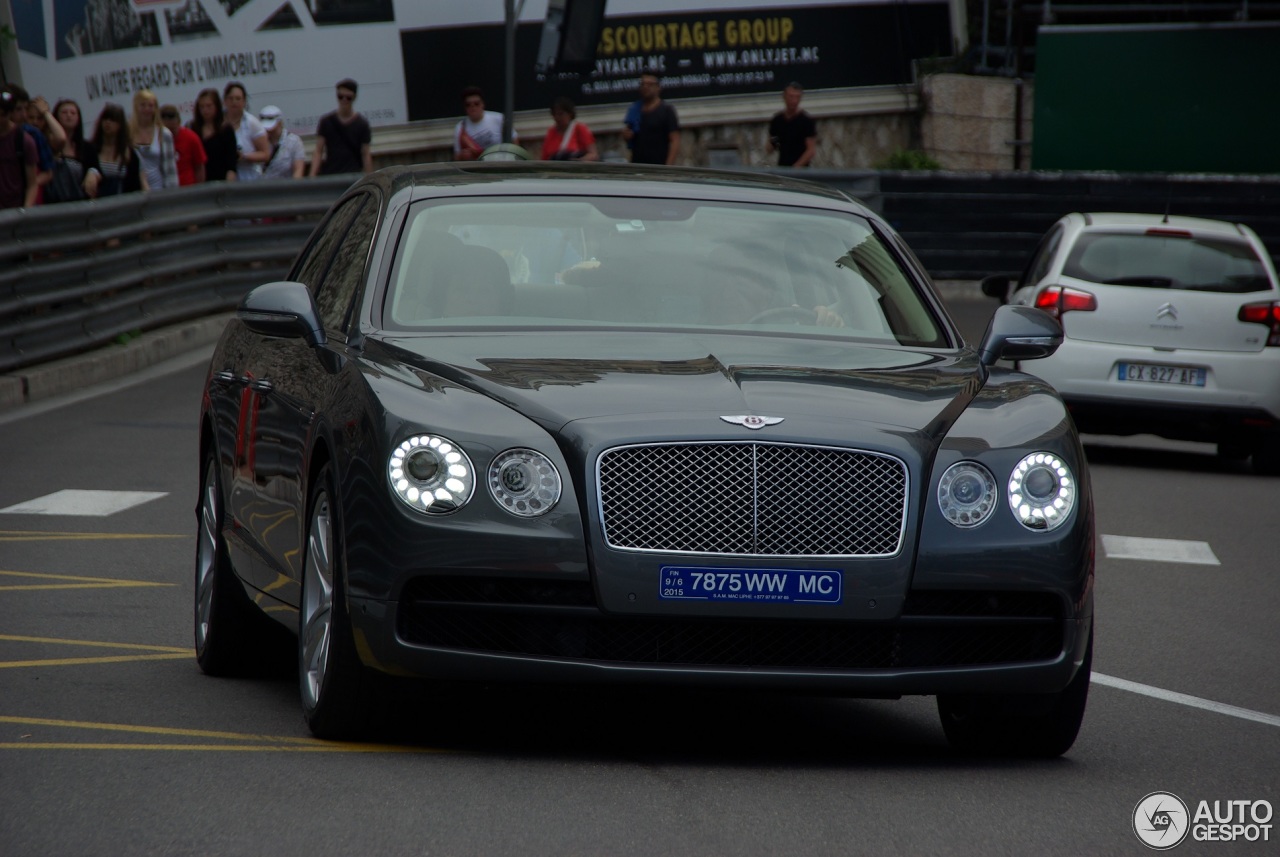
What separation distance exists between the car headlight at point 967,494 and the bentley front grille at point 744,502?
13cm

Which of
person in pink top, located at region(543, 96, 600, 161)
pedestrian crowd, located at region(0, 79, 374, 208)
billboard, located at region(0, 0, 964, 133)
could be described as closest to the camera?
pedestrian crowd, located at region(0, 79, 374, 208)

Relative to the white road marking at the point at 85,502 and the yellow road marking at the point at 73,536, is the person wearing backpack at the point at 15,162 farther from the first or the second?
the yellow road marking at the point at 73,536

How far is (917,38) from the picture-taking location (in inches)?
1435

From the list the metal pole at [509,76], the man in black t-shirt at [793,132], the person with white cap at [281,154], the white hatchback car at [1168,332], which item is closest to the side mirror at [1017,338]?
the white hatchback car at [1168,332]

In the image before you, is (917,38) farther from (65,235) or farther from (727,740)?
(727,740)

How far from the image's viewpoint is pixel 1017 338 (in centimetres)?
689

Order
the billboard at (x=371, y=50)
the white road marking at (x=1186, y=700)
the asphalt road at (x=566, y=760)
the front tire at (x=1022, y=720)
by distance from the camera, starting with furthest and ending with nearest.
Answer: the billboard at (x=371, y=50), the white road marking at (x=1186, y=700), the front tire at (x=1022, y=720), the asphalt road at (x=566, y=760)

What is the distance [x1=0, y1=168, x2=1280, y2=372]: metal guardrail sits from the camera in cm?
1769

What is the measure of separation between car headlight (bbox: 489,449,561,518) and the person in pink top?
825 inches

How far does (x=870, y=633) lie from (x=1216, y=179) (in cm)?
2297

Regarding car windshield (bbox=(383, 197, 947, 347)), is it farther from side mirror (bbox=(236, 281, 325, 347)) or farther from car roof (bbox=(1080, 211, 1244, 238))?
car roof (bbox=(1080, 211, 1244, 238))

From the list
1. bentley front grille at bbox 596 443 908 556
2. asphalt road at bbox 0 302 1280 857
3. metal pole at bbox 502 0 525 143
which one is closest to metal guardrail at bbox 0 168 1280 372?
metal pole at bbox 502 0 525 143

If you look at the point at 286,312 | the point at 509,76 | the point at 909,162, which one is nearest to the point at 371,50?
the point at 509,76

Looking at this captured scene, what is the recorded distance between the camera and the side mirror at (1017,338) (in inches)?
271
